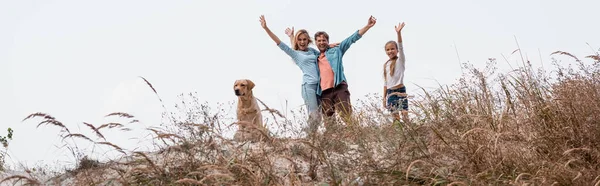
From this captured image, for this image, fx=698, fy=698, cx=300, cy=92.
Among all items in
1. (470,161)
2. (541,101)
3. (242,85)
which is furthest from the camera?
(242,85)

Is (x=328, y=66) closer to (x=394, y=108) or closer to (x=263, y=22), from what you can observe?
(x=263, y=22)

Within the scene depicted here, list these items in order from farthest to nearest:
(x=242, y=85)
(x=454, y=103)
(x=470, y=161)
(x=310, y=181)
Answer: (x=242, y=85) → (x=454, y=103) → (x=310, y=181) → (x=470, y=161)

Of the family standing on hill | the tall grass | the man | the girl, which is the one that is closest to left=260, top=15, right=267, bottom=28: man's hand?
the family standing on hill

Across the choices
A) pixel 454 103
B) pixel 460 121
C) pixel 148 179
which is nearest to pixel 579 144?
pixel 460 121

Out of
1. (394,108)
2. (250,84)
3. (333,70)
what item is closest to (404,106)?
(394,108)

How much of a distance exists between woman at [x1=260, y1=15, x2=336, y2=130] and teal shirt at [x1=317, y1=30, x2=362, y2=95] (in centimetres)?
11

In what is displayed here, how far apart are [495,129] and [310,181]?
1.19 metres

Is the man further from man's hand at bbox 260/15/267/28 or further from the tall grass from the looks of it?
the tall grass

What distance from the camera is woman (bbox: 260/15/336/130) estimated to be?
25.8 feet

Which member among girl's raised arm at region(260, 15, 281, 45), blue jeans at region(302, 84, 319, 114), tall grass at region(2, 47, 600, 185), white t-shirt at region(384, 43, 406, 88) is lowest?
tall grass at region(2, 47, 600, 185)

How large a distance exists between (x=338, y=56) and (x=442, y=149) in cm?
395

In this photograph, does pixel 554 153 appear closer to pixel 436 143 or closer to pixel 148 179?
pixel 436 143

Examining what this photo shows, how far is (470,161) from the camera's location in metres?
3.74

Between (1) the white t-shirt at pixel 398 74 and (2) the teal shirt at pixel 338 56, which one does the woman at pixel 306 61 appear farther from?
(1) the white t-shirt at pixel 398 74
